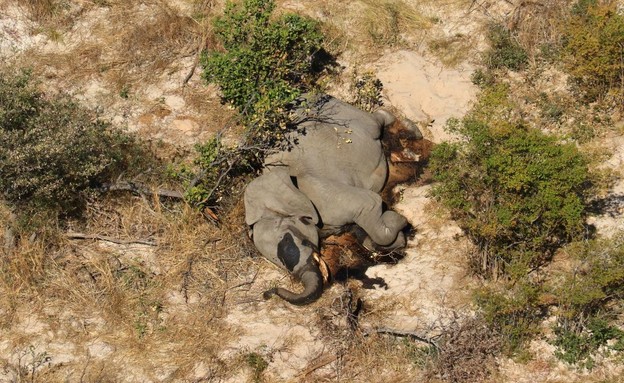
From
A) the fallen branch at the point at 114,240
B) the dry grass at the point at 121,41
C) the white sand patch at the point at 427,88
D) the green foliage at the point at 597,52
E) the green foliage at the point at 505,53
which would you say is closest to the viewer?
the fallen branch at the point at 114,240

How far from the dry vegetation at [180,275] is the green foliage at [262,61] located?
64 cm

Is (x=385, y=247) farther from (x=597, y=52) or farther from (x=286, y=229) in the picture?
(x=597, y=52)

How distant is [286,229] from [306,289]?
85cm

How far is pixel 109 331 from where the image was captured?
360 inches

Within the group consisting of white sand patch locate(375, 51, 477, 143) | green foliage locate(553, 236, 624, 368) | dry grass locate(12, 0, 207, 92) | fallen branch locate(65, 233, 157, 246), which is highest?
green foliage locate(553, 236, 624, 368)

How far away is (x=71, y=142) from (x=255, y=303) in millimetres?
2835

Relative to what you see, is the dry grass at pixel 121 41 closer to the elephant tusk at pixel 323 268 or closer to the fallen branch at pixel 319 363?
the elephant tusk at pixel 323 268

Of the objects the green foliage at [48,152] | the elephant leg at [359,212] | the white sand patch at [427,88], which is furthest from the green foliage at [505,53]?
the green foliage at [48,152]

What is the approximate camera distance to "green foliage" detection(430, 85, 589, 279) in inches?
351

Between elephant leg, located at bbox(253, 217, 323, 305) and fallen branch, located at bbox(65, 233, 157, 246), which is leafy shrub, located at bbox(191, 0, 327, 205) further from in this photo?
elephant leg, located at bbox(253, 217, 323, 305)

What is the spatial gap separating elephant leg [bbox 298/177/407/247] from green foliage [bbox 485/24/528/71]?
3563mm

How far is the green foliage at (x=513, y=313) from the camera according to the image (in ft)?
28.0

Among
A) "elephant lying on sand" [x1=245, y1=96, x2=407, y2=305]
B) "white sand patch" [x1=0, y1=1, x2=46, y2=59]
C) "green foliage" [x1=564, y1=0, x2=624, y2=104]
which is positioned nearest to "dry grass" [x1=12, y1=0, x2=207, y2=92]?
"white sand patch" [x1=0, y1=1, x2=46, y2=59]

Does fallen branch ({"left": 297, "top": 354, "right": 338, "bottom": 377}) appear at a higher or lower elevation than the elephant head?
lower
